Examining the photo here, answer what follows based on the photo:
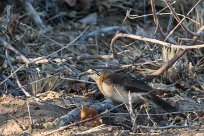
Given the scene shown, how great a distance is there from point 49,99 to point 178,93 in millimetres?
1310

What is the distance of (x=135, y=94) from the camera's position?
17.4 ft

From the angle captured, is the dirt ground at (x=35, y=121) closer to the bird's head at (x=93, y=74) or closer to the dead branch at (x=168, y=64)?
the bird's head at (x=93, y=74)

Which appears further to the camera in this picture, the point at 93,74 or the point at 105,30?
the point at 105,30

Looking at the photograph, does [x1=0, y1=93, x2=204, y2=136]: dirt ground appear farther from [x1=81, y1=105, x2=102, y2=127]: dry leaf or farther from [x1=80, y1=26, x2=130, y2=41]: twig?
[x1=80, y1=26, x2=130, y2=41]: twig

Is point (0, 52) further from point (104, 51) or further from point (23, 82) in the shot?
point (104, 51)

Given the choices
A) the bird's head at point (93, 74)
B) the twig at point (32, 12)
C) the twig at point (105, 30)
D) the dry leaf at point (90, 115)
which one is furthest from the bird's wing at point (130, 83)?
the twig at point (32, 12)

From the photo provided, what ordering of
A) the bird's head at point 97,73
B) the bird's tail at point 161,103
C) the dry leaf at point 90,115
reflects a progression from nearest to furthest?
1. the dry leaf at point 90,115
2. the bird's tail at point 161,103
3. the bird's head at point 97,73

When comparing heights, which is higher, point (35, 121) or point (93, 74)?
point (93, 74)

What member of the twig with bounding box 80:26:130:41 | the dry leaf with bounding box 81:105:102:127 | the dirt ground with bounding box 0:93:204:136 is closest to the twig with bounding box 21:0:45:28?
the twig with bounding box 80:26:130:41

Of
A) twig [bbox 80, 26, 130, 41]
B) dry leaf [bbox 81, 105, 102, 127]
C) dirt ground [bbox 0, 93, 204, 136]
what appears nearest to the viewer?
dirt ground [bbox 0, 93, 204, 136]

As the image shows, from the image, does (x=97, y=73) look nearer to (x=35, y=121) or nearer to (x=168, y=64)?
(x=168, y=64)

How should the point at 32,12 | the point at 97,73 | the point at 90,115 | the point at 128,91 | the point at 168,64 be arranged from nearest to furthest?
the point at 90,115, the point at 128,91, the point at 97,73, the point at 168,64, the point at 32,12

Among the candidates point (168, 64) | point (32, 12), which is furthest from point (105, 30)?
point (168, 64)

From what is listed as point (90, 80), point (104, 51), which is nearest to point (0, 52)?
point (90, 80)
